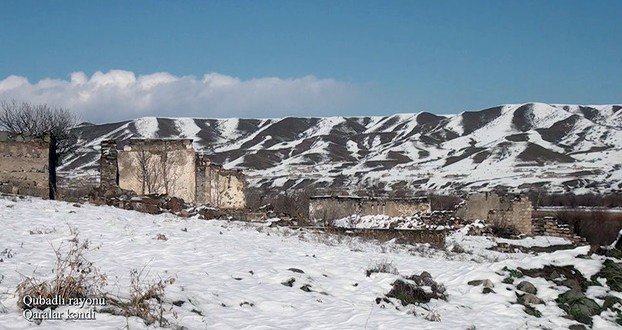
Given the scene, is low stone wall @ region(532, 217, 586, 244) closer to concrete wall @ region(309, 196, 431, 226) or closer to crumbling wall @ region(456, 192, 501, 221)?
crumbling wall @ region(456, 192, 501, 221)

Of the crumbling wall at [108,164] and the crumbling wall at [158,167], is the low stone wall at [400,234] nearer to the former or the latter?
the crumbling wall at [108,164]

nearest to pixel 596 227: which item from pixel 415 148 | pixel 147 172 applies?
pixel 147 172

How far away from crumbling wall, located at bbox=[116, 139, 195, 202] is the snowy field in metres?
12.4

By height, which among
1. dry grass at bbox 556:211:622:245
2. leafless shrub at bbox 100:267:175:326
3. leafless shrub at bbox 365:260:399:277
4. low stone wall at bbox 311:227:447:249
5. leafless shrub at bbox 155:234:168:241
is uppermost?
leafless shrub at bbox 155:234:168:241

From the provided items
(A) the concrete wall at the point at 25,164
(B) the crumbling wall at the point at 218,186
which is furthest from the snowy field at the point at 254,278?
(B) the crumbling wall at the point at 218,186

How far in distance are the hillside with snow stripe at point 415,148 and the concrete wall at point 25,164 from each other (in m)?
41.0

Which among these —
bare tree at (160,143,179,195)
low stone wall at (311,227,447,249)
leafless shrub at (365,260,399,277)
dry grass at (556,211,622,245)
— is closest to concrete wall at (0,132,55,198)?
bare tree at (160,143,179,195)

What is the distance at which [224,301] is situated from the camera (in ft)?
24.4

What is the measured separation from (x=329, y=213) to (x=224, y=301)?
26.1m

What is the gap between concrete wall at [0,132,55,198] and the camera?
771 inches

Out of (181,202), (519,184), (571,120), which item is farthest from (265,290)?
(571,120)

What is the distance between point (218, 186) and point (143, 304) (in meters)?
24.5

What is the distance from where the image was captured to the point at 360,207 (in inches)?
1325

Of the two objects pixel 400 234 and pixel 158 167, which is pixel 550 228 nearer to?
pixel 400 234
